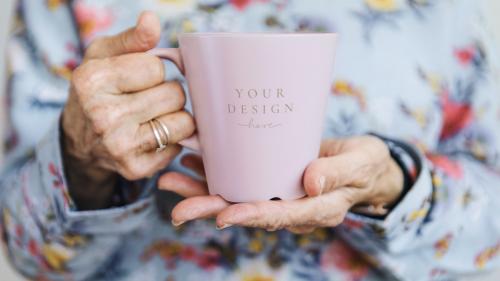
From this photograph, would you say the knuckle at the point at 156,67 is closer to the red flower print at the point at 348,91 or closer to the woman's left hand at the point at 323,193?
the woman's left hand at the point at 323,193

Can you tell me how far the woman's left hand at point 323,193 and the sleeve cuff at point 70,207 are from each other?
0.23 feet

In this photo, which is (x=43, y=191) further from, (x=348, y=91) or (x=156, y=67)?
(x=348, y=91)

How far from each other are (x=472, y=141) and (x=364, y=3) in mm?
233

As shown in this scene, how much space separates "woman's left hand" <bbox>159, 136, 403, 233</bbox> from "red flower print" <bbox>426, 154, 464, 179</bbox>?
89mm

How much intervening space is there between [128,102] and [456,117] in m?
0.47

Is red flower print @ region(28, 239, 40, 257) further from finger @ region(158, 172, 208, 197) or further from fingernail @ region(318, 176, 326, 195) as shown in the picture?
fingernail @ region(318, 176, 326, 195)

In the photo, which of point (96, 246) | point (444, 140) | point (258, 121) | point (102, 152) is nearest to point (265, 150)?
point (258, 121)

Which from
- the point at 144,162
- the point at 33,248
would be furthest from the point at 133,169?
the point at 33,248

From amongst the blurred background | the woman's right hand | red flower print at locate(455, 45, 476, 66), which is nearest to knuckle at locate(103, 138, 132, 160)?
the woman's right hand

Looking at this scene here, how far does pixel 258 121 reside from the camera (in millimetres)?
393

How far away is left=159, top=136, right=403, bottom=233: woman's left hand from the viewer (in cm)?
41

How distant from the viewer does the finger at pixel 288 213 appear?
15.9 inches

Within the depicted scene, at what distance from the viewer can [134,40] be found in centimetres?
41

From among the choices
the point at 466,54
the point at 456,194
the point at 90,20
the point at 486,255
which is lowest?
the point at 486,255
